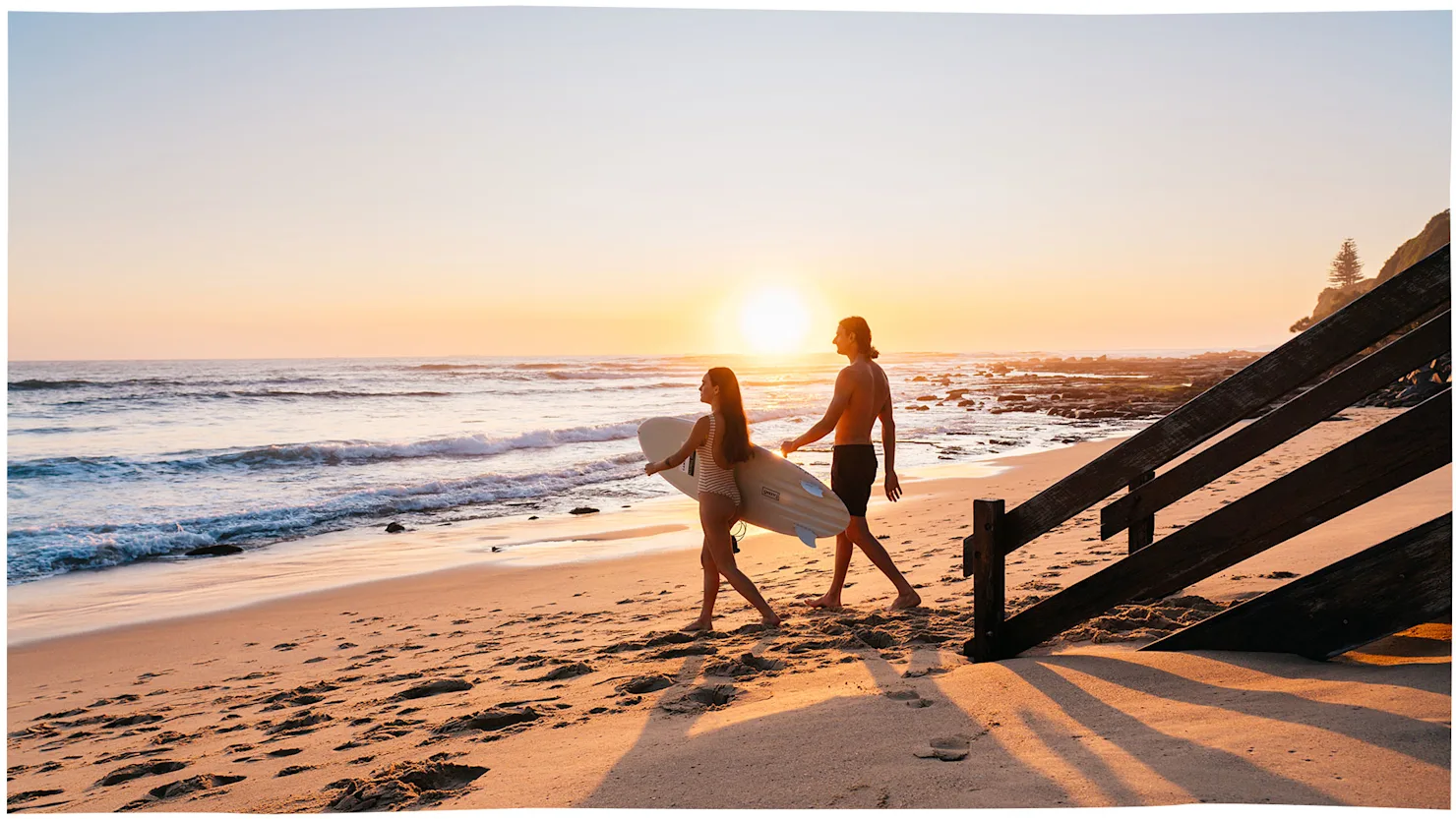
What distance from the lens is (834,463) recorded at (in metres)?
5.61

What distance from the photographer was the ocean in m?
10.7

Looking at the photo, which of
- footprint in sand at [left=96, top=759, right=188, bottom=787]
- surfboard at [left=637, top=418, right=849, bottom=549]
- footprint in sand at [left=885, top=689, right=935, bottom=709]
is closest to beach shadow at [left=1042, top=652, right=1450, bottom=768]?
footprint in sand at [left=885, top=689, right=935, bottom=709]

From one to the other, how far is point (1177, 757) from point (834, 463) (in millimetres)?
3151

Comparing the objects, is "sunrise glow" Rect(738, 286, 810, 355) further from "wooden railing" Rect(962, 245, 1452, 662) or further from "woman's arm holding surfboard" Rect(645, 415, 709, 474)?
"wooden railing" Rect(962, 245, 1452, 662)

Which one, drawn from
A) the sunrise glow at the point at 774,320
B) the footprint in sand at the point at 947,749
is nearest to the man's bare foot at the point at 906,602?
the footprint in sand at the point at 947,749

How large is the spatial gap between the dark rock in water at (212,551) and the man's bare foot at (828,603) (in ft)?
22.4

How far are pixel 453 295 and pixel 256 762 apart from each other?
742 inches

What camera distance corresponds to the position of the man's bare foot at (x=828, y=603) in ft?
18.3

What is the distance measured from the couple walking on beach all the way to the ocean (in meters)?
6.71

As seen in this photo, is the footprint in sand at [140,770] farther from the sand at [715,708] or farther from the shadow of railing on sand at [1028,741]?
the shadow of railing on sand at [1028,741]

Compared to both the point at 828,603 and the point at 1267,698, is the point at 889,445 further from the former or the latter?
the point at 1267,698

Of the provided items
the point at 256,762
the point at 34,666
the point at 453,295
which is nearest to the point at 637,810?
the point at 256,762

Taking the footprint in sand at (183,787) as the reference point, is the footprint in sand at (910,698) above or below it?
above

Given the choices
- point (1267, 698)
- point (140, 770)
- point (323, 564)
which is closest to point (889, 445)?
point (1267, 698)
